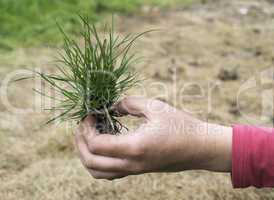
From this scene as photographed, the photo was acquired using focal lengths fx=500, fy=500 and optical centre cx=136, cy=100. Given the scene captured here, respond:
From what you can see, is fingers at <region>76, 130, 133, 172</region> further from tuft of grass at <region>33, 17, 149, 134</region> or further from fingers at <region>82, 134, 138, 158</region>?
tuft of grass at <region>33, 17, 149, 134</region>

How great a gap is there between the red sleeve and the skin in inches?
1.3

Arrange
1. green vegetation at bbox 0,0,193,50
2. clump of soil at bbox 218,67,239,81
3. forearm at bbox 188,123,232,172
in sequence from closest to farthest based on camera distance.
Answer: forearm at bbox 188,123,232,172, clump of soil at bbox 218,67,239,81, green vegetation at bbox 0,0,193,50

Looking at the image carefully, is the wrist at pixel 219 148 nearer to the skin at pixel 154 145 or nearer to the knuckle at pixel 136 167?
the skin at pixel 154 145

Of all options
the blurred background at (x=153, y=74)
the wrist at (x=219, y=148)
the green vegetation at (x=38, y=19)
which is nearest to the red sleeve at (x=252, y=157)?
the wrist at (x=219, y=148)

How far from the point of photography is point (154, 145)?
1.35 m

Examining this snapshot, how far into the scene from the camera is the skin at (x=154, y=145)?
53.2 inches

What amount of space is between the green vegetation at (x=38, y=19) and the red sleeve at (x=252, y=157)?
264 centimetres

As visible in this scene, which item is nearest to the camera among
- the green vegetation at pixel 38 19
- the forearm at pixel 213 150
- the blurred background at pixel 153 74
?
the forearm at pixel 213 150

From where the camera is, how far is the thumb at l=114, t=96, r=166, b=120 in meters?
1.43

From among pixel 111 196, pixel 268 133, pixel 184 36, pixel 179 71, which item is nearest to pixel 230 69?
pixel 179 71

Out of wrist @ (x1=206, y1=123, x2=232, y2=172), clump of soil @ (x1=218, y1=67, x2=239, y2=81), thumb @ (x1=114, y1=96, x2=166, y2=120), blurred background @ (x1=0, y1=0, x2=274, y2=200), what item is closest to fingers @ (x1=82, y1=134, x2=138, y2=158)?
thumb @ (x1=114, y1=96, x2=166, y2=120)

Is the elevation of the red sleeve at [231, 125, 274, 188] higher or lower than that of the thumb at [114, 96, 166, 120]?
lower

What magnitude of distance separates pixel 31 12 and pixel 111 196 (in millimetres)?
2867

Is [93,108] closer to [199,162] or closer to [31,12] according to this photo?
[199,162]
